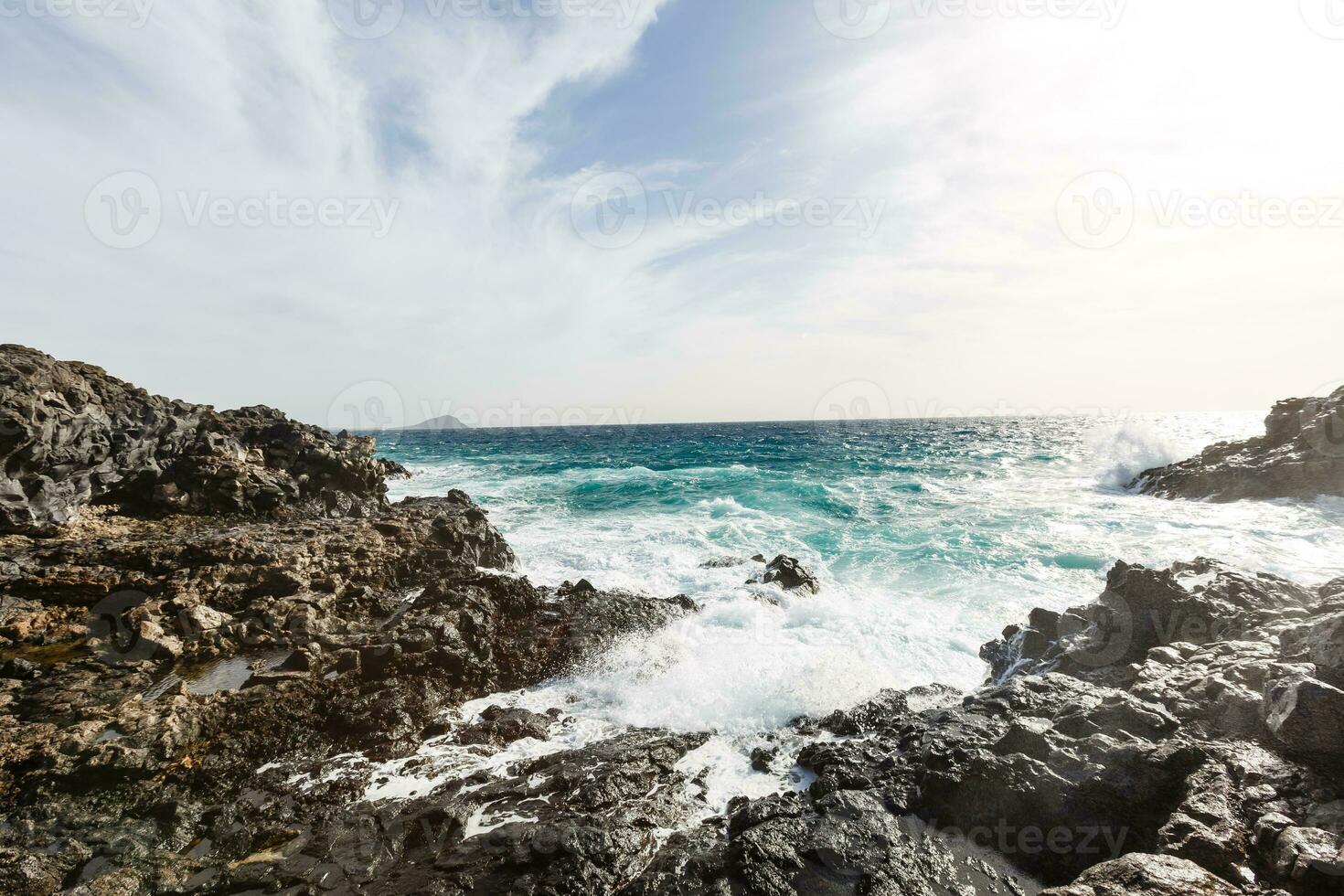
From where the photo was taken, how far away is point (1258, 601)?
356 inches

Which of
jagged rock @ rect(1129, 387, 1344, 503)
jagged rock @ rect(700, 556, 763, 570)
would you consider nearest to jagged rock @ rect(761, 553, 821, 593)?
jagged rock @ rect(700, 556, 763, 570)

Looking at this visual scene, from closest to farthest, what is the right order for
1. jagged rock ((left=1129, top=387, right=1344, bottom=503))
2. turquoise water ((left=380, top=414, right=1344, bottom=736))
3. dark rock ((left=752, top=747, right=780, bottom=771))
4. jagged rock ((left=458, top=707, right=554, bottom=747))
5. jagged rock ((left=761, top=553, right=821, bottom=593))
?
dark rock ((left=752, top=747, right=780, bottom=771)), jagged rock ((left=458, top=707, right=554, bottom=747)), turquoise water ((left=380, top=414, right=1344, bottom=736)), jagged rock ((left=761, top=553, right=821, bottom=593)), jagged rock ((left=1129, top=387, right=1344, bottom=503))

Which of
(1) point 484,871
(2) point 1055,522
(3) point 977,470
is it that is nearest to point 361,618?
(1) point 484,871

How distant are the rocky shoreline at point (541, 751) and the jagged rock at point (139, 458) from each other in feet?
0.53

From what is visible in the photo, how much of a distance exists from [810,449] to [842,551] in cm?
4195

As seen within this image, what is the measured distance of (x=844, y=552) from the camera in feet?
65.0

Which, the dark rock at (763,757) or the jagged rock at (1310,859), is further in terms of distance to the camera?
the dark rock at (763,757)

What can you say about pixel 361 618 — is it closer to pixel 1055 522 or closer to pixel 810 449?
pixel 1055 522

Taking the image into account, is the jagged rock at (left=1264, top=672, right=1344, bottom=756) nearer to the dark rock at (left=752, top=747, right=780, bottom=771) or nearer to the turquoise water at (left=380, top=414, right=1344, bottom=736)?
the turquoise water at (left=380, top=414, right=1344, bottom=736)

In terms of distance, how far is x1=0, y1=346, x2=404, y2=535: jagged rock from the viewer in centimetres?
1234

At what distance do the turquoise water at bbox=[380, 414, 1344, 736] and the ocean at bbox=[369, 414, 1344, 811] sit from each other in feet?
0.23

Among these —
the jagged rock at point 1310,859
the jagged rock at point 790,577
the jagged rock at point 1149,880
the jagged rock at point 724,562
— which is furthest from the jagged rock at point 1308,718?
the jagged rock at point 724,562

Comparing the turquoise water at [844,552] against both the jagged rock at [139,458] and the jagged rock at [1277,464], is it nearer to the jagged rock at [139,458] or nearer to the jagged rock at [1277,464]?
the jagged rock at [1277,464]

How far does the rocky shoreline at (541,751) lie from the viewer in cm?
518
